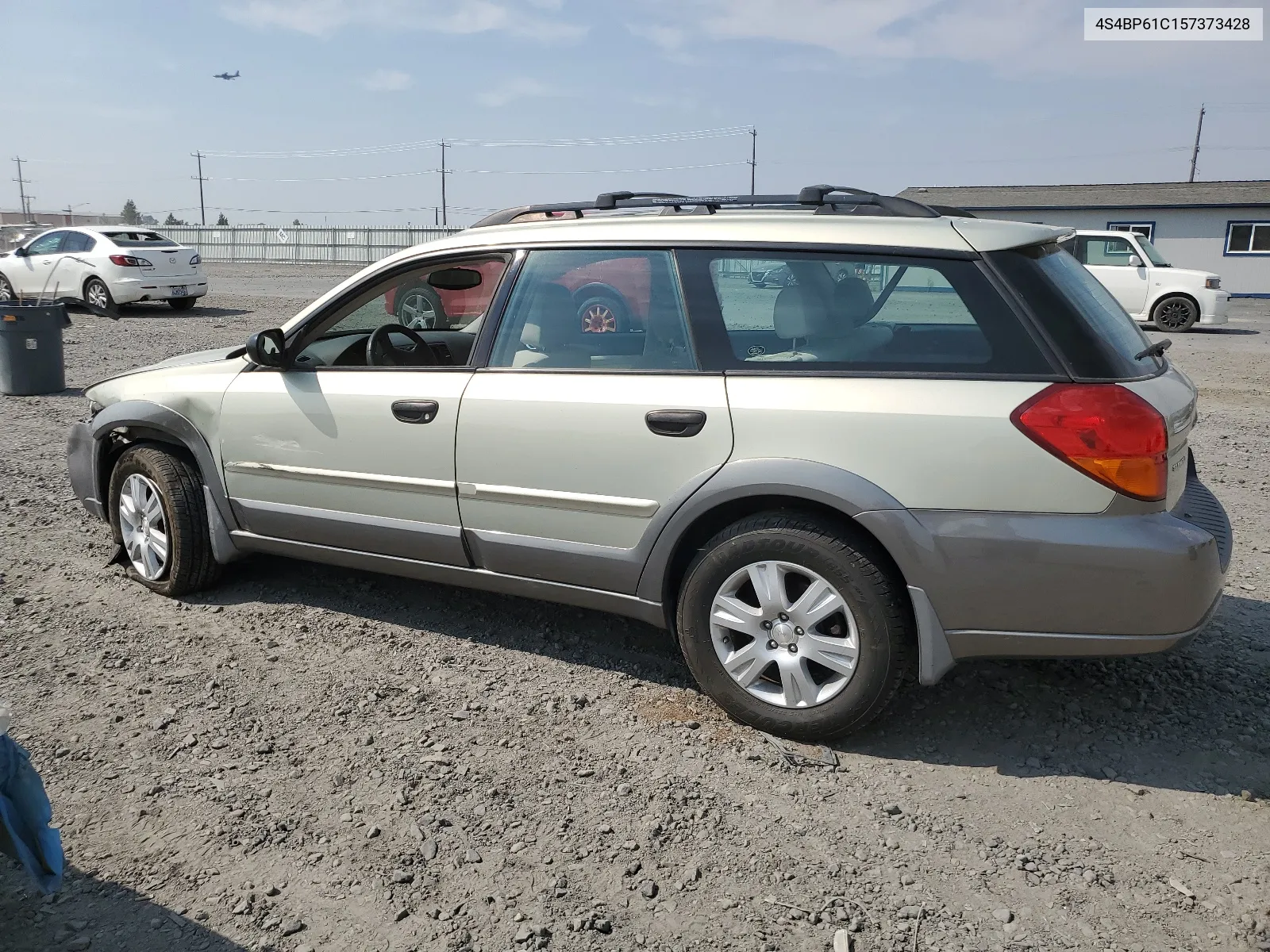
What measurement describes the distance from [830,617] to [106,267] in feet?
59.3

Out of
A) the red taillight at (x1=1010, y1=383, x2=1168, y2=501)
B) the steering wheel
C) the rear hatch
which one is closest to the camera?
the red taillight at (x1=1010, y1=383, x2=1168, y2=501)

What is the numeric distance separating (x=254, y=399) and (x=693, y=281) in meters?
2.05

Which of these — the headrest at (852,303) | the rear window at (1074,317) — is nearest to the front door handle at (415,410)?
the headrest at (852,303)

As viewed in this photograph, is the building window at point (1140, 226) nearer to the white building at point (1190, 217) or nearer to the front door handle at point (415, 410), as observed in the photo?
the white building at point (1190, 217)

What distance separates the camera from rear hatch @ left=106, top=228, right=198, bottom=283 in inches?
718

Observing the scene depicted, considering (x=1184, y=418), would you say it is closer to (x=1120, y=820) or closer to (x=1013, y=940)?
(x=1120, y=820)

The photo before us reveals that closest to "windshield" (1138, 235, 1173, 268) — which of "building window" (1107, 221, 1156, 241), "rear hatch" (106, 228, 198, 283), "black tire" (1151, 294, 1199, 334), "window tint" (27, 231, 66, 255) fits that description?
"black tire" (1151, 294, 1199, 334)

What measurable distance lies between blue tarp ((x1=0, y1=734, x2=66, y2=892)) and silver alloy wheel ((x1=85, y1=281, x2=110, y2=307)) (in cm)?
1804

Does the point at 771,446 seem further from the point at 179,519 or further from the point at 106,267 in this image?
the point at 106,267

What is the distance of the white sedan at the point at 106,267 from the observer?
712 inches

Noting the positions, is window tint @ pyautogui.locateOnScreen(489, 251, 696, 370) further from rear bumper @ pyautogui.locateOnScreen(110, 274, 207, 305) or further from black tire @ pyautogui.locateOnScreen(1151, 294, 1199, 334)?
black tire @ pyautogui.locateOnScreen(1151, 294, 1199, 334)

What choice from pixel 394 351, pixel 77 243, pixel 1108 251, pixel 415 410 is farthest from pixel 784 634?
pixel 77 243

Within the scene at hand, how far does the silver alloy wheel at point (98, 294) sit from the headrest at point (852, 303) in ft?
58.3

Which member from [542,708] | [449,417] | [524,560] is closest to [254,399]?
[449,417]
